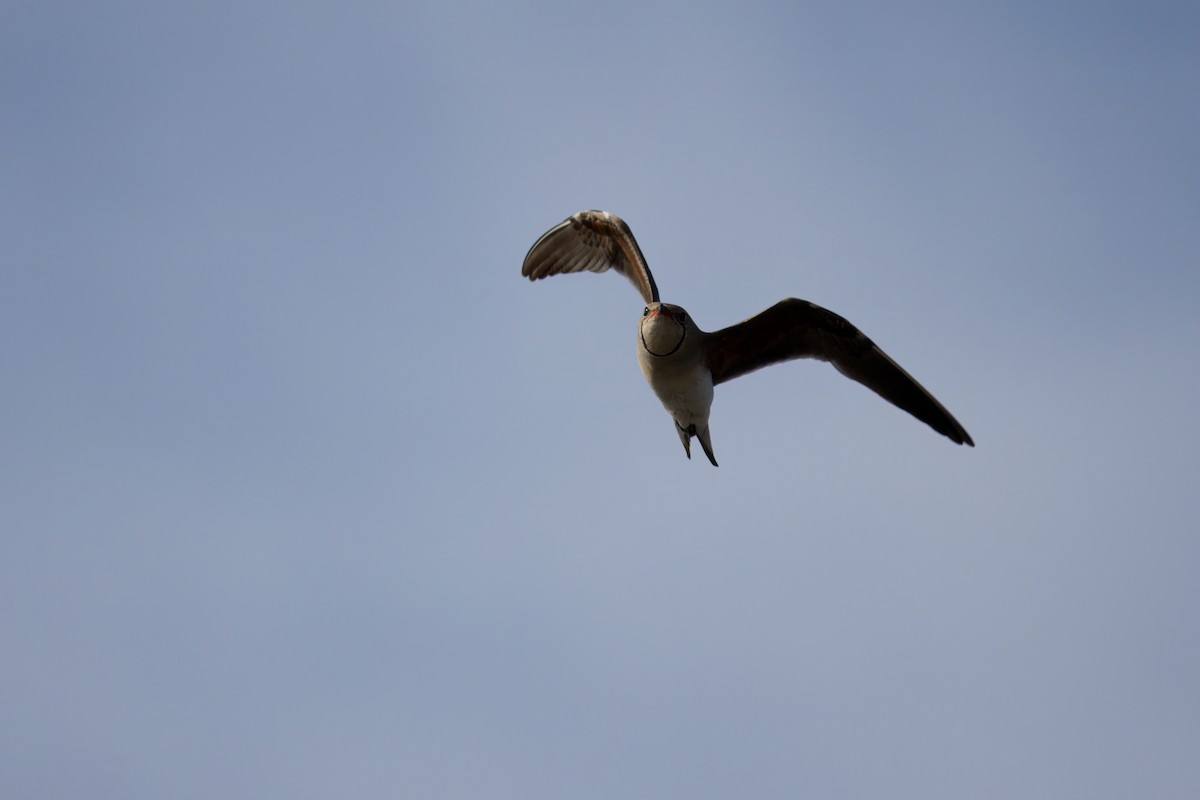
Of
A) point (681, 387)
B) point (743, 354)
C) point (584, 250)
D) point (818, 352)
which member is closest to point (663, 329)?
point (681, 387)

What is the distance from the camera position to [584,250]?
57.8ft

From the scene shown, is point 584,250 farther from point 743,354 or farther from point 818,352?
point 818,352

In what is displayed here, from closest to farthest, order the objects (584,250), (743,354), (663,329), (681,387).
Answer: (663,329) < (681,387) < (743,354) < (584,250)

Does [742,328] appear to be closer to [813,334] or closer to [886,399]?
[813,334]

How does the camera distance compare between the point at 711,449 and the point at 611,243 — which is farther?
the point at 611,243

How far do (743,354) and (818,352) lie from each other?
942 millimetres

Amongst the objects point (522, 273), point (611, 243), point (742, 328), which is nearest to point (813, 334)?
point (742, 328)

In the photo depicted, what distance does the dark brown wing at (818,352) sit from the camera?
15219mm

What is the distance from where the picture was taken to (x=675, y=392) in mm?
15305

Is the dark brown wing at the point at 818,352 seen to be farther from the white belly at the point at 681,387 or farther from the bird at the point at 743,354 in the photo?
the white belly at the point at 681,387

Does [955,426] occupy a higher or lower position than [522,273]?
lower

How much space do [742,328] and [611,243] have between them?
2.82 m

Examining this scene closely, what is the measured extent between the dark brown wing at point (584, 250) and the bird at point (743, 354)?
0.40 m

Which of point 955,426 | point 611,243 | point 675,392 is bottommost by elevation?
point 955,426
